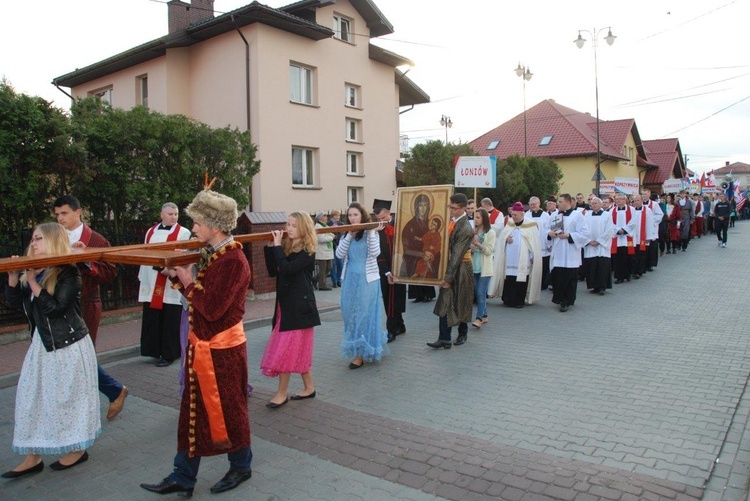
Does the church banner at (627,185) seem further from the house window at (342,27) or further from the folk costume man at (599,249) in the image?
the house window at (342,27)

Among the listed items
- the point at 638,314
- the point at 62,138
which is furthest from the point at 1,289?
the point at 638,314

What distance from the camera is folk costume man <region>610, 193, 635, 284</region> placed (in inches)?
582

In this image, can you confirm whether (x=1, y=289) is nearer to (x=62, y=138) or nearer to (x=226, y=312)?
(x=62, y=138)

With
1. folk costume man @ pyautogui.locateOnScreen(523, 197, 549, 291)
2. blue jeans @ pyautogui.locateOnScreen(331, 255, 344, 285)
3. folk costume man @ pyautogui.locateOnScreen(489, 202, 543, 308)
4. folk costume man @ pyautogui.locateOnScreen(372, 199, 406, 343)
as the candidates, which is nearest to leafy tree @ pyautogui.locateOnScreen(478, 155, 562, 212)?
blue jeans @ pyautogui.locateOnScreen(331, 255, 344, 285)

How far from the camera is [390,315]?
882cm

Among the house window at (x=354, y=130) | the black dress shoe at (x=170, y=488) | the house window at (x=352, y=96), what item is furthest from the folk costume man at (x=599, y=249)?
the house window at (x=352, y=96)

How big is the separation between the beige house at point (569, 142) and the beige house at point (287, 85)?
729 inches

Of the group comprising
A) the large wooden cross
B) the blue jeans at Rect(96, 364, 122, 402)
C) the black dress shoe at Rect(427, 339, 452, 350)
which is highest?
the large wooden cross

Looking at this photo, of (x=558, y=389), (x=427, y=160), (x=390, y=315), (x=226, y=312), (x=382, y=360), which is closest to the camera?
(x=226, y=312)

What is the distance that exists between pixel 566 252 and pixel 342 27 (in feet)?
56.3

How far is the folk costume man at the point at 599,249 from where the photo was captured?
1291 cm

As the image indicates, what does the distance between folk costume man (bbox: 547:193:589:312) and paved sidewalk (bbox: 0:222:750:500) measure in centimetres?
218

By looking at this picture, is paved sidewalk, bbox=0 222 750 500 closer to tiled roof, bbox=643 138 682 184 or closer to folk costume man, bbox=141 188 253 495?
folk costume man, bbox=141 188 253 495

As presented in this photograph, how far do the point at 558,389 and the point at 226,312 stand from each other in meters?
3.79
